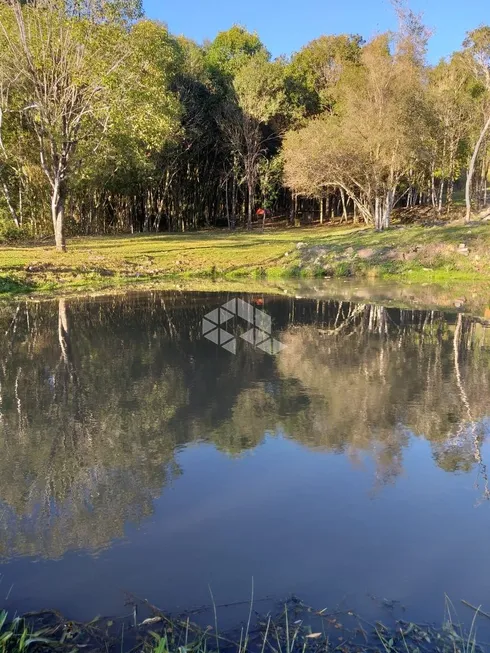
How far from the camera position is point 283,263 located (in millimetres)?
21859

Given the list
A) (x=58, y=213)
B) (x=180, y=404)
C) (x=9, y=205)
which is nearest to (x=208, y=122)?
(x=9, y=205)

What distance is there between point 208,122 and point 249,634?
42.5 meters

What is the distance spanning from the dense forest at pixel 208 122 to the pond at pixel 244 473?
16.1 meters

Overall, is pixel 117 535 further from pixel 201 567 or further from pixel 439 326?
pixel 439 326

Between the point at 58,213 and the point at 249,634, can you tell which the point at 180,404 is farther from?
the point at 58,213

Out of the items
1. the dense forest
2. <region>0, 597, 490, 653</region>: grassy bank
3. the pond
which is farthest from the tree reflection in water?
the dense forest

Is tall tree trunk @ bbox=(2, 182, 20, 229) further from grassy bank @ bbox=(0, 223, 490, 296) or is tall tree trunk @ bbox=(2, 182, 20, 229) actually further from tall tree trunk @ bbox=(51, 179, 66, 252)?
grassy bank @ bbox=(0, 223, 490, 296)

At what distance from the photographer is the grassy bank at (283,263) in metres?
18.8

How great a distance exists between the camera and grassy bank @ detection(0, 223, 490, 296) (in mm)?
18797

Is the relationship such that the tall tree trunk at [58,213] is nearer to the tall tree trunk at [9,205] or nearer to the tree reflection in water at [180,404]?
the tall tree trunk at [9,205]

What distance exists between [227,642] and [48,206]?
35.0 m

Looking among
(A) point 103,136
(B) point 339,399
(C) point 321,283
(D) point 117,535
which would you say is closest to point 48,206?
(A) point 103,136

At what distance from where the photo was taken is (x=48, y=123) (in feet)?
74.0

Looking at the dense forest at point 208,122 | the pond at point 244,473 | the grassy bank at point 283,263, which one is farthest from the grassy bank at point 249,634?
the dense forest at point 208,122
